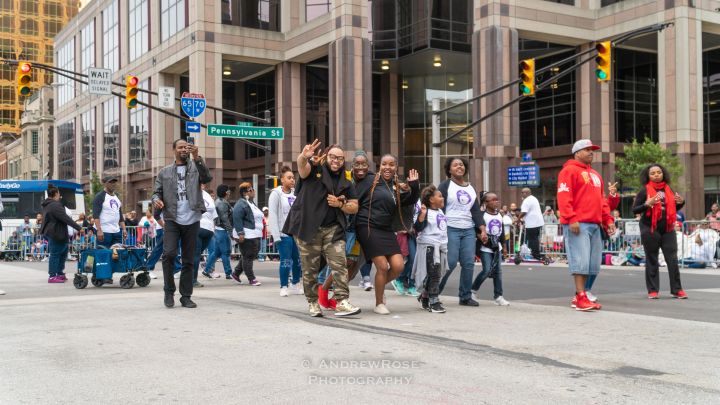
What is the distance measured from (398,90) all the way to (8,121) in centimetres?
8750

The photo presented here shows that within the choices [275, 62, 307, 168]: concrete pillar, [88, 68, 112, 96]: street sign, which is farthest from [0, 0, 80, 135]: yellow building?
[88, 68, 112, 96]: street sign

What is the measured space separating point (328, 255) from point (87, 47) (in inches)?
2516

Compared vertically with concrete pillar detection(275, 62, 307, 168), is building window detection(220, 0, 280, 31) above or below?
above

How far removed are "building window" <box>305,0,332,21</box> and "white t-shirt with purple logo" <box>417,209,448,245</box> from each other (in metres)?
36.8

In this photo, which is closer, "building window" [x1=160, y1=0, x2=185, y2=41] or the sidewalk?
the sidewalk

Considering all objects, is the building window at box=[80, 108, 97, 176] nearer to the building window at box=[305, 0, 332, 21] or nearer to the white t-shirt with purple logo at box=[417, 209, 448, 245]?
the building window at box=[305, 0, 332, 21]

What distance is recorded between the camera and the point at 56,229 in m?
13.8

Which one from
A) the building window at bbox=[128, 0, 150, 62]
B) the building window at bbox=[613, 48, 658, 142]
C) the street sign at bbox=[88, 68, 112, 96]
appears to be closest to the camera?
the street sign at bbox=[88, 68, 112, 96]

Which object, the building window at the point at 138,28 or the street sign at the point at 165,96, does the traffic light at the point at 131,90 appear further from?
the building window at the point at 138,28

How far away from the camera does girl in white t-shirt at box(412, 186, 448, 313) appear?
28.6 ft

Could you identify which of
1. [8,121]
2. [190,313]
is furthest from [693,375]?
[8,121]

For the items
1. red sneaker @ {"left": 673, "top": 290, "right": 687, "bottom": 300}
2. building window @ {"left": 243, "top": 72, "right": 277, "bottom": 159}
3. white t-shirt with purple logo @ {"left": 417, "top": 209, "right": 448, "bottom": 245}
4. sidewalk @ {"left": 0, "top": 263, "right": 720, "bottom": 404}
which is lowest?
red sneaker @ {"left": 673, "top": 290, "right": 687, "bottom": 300}

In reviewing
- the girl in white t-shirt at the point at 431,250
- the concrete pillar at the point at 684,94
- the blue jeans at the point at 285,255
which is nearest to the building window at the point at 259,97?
the concrete pillar at the point at 684,94

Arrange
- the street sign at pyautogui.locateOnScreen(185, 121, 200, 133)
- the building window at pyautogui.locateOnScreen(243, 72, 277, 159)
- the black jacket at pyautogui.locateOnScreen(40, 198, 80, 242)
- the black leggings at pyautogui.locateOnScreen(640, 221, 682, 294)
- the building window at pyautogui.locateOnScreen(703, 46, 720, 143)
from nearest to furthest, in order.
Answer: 1. the black leggings at pyautogui.locateOnScreen(640, 221, 682, 294)
2. the black jacket at pyautogui.locateOnScreen(40, 198, 80, 242)
3. the street sign at pyautogui.locateOnScreen(185, 121, 200, 133)
4. the building window at pyautogui.locateOnScreen(703, 46, 720, 143)
5. the building window at pyautogui.locateOnScreen(243, 72, 277, 159)
